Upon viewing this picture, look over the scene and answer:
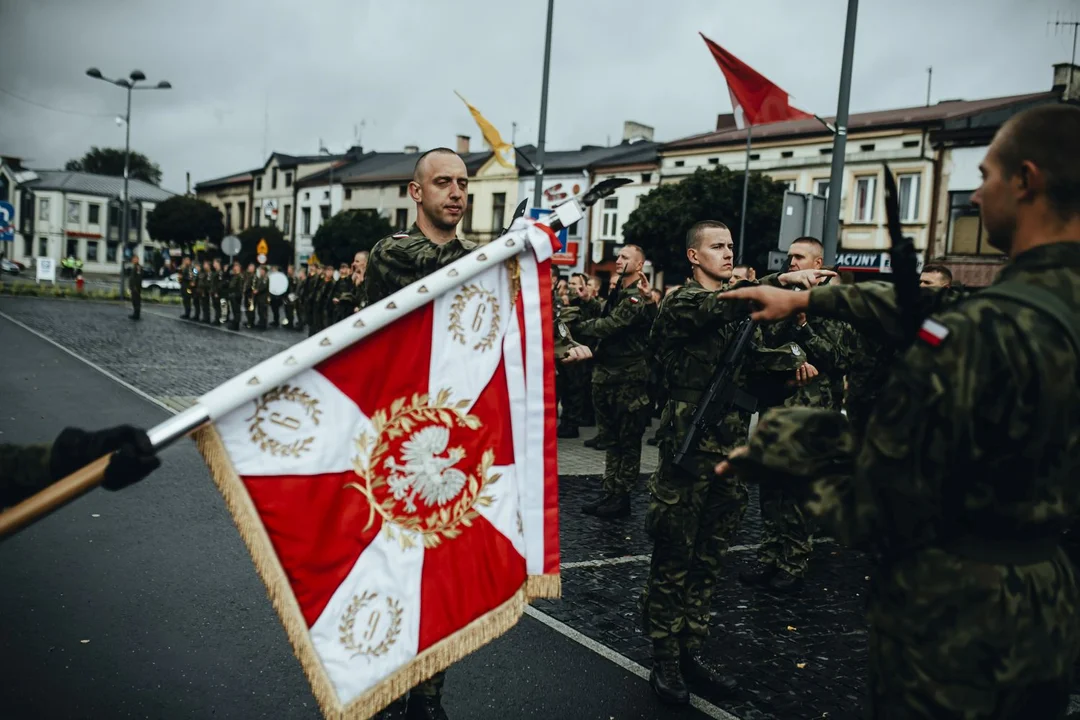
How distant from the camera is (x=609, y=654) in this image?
4.36m

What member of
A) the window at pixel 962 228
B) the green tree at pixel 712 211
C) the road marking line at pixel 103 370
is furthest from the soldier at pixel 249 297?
the window at pixel 962 228

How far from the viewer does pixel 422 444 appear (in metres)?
2.75

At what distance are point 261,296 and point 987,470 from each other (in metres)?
27.4

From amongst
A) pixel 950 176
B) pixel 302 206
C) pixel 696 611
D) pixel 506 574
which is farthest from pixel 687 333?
pixel 302 206

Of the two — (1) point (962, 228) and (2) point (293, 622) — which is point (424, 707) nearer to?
(2) point (293, 622)

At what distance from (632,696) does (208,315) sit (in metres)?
26.8

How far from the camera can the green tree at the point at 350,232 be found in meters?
49.7

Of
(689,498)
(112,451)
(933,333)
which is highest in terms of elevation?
(933,333)

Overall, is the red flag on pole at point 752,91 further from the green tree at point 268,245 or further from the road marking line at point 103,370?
the green tree at point 268,245

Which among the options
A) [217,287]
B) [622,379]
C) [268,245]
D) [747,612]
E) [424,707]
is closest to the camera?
[424,707]

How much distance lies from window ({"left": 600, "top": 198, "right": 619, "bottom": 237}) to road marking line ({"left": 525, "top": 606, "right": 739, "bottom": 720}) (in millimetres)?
39703

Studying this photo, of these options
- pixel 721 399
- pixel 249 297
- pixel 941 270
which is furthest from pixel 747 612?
pixel 249 297

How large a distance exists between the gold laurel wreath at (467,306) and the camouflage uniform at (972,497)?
113 centimetres

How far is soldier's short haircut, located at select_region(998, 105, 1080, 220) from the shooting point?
1886mm
